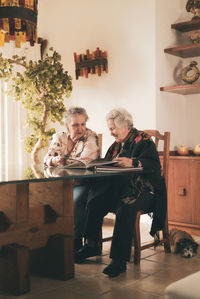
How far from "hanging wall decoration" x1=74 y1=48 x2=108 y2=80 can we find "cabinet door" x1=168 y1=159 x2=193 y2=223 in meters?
1.29

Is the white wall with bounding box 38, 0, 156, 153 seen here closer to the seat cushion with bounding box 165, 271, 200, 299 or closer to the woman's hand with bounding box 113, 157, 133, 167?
the woman's hand with bounding box 113, 157, 133, 167

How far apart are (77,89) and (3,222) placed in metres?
2.63

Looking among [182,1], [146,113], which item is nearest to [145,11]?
[182,1]

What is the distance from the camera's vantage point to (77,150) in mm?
3109

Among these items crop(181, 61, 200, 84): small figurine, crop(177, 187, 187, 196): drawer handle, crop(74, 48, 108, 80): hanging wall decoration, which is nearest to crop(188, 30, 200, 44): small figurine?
crop(181, 61, 200, 84): small figurine

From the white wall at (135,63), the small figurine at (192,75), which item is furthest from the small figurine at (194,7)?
the small figurine at (192,75)

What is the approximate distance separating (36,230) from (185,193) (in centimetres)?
180

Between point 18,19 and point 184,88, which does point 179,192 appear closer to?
point 184,88

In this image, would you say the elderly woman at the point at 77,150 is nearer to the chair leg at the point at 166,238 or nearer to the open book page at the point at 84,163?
the open book page at the point at 84,163

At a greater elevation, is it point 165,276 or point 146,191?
point 146,191

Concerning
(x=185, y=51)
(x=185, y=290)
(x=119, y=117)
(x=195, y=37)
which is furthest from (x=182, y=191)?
(x=185, y=290)

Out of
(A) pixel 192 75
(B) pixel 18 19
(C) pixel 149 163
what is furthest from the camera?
(A) pixel 192 75

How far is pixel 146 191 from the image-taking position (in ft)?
9.25

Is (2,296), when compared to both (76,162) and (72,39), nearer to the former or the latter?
(76,162)
